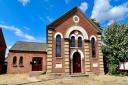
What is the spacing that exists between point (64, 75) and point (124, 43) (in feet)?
35.6

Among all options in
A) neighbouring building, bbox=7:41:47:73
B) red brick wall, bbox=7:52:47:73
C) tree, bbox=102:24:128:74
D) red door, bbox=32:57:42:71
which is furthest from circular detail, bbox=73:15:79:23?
red door, bbox=32:57:42:71

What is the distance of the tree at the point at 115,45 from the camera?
24.1 meters

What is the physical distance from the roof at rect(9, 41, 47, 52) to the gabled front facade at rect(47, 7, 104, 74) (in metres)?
9.07

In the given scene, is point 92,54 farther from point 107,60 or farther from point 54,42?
point 54,42

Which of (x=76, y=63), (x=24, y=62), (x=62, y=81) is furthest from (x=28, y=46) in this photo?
(x=62, y=81)

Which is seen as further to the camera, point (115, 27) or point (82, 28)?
point (115, 27)

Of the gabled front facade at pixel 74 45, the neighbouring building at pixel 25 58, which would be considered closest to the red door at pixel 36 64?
the neighbouring building at pixel 25 58

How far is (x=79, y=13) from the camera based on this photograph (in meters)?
23.9

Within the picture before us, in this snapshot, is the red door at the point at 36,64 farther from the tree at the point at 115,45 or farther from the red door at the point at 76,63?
the tree at the point at 115,45

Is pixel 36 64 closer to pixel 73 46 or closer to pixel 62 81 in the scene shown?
pixel 73 46

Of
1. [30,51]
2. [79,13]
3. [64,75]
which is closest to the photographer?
[64,75]

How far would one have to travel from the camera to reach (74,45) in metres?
22.8

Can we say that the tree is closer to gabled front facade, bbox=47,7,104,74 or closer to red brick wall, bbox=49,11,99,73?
gabled front facade, bbox=47,7,104,74

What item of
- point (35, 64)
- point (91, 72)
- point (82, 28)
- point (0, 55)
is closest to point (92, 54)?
point (91, 72)
